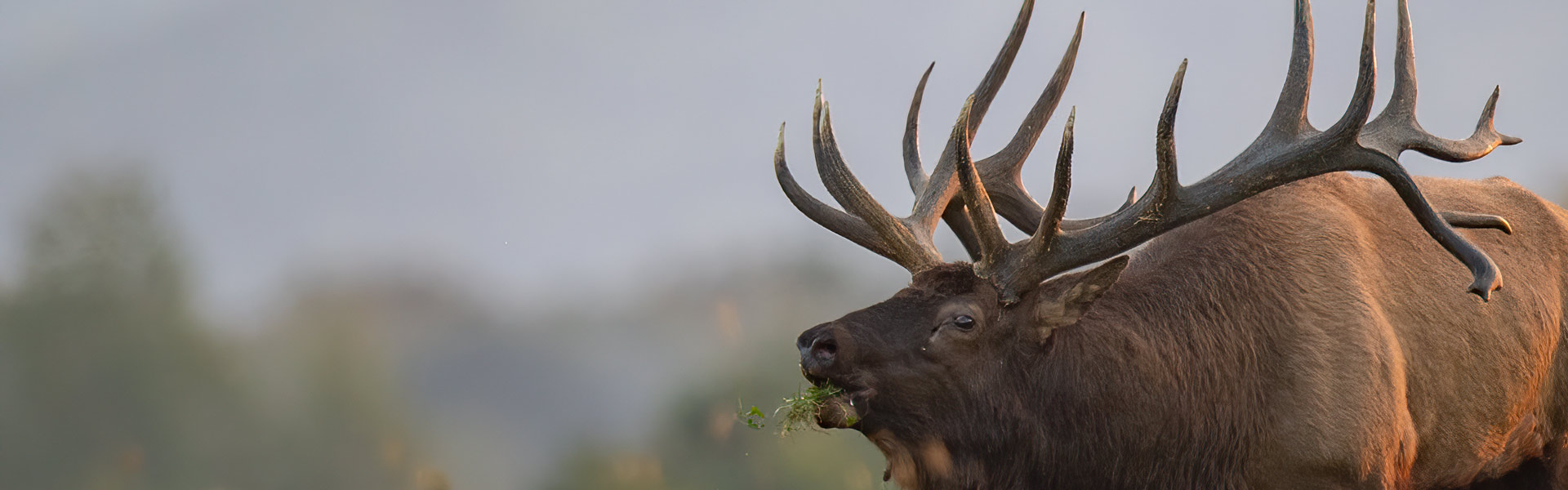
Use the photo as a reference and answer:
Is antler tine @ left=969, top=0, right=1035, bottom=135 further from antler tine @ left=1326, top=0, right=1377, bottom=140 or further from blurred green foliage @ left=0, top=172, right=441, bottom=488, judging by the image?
blurred green foliage @ left=0, top=172, right=441, bottom=488

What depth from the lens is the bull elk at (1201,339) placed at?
406cm

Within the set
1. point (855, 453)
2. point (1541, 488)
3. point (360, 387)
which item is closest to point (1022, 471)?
point (1541, 488)

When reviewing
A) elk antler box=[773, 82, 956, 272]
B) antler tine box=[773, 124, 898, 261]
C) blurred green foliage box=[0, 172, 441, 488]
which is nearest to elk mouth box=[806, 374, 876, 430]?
elk antler box=[773, 82, 956, 272]

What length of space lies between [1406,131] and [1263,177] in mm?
621

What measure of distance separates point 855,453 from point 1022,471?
167 inches

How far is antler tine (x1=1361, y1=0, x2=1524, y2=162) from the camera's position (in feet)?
14.2

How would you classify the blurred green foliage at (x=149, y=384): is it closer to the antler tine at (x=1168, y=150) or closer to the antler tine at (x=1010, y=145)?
the antler tine at (x=1010, y=145)

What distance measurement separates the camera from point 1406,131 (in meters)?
4.35

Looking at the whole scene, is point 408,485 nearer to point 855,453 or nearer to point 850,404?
point 855,453

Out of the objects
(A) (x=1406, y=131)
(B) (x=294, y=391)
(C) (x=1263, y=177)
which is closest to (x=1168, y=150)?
(C) (x=1263, y=177)

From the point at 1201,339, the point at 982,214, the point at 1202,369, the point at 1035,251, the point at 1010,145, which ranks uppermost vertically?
the point at 1010,145

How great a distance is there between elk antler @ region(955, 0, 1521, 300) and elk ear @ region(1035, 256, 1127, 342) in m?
0.08

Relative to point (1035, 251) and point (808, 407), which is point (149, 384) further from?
point (1035, 251)

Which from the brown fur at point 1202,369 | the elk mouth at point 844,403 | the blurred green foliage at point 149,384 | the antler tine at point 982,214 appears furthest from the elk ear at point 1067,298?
the blurred green foliage at point 149,384
